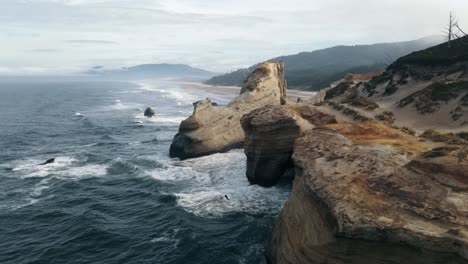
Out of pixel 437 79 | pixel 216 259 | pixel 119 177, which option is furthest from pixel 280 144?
pixel 437 79

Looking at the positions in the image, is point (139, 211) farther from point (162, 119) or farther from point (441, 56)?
point (162, 119)

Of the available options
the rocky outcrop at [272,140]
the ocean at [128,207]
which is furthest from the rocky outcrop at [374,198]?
the rocky outcrop at [272,140]

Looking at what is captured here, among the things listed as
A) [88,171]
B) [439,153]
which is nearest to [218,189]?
[88,171]

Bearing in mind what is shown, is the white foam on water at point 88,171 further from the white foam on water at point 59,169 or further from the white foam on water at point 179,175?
the white foam on water at point 179,175

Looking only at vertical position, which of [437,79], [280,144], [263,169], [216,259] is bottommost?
[216,259]

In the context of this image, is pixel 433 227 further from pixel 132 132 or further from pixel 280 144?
pixel 132 132

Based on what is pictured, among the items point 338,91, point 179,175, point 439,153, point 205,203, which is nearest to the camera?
point 439,153
